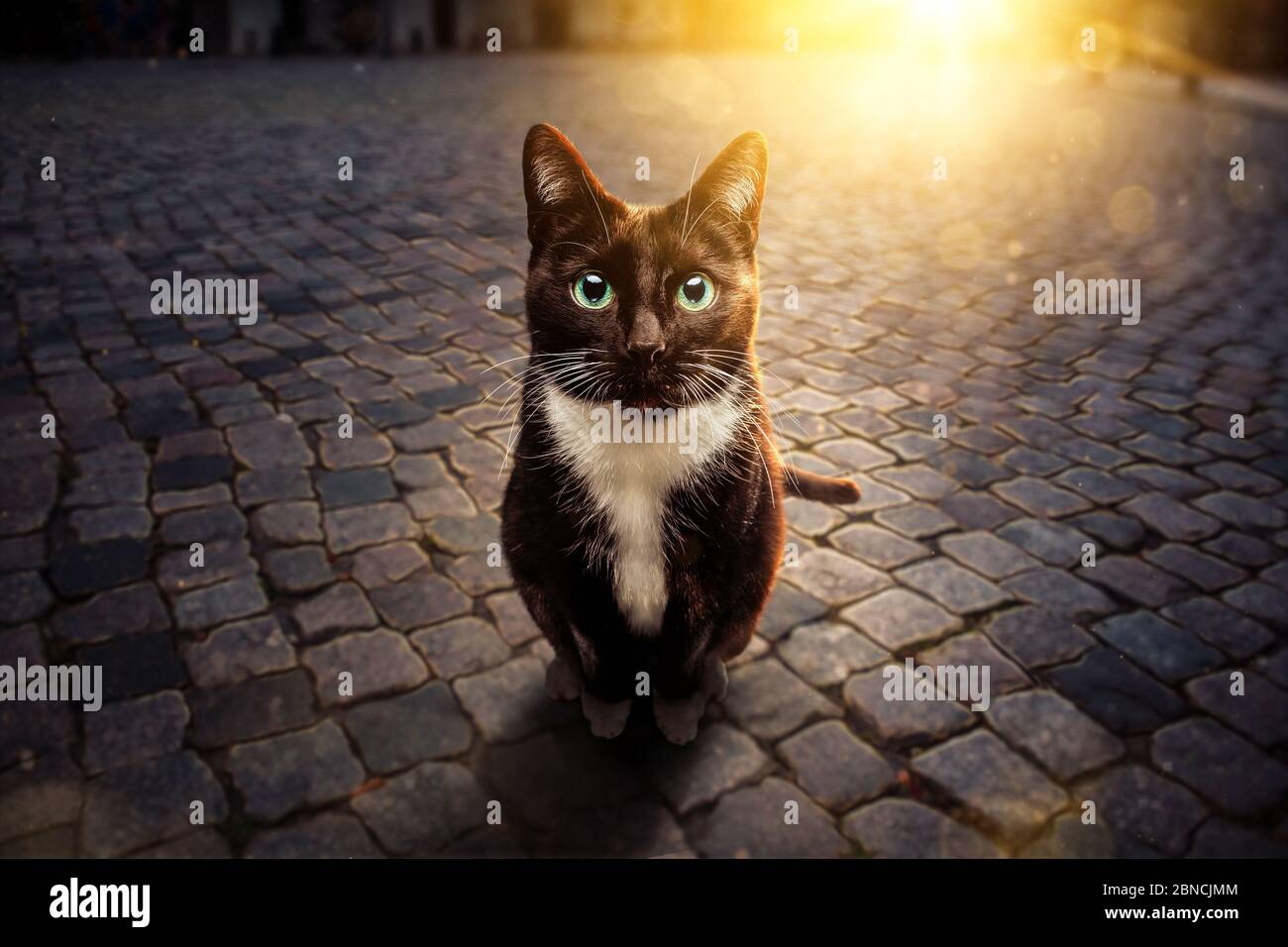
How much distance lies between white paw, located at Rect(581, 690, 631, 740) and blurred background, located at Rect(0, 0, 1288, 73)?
22.4 meters

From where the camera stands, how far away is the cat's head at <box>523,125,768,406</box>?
2.19 meters

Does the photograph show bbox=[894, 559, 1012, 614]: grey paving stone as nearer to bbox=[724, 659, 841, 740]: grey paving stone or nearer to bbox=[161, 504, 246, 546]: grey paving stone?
bbox=[724, 659, 841, 740]: grey paving stone

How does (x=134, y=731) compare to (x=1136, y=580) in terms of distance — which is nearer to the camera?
(x=134, y=731)

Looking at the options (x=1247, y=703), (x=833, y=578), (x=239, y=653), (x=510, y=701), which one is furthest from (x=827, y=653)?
(x=239, y=653)

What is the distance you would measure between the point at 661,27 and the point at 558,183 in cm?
3605

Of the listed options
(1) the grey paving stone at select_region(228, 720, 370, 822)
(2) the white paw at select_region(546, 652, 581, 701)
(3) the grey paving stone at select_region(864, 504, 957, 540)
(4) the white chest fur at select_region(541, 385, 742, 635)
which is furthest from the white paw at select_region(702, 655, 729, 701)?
(3) the grey paving stone at select_region(864, 504, 957, 540)

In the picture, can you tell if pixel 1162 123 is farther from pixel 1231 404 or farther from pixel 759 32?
pixel 759 32

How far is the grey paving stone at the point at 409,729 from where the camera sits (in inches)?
99.4

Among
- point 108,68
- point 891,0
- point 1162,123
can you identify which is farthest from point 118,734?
point 891,0

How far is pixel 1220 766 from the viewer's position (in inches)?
100

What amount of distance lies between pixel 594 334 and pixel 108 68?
72.2ft

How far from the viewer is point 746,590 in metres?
2.52

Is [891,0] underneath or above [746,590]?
above

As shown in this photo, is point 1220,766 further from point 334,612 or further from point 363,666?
point 334,612
